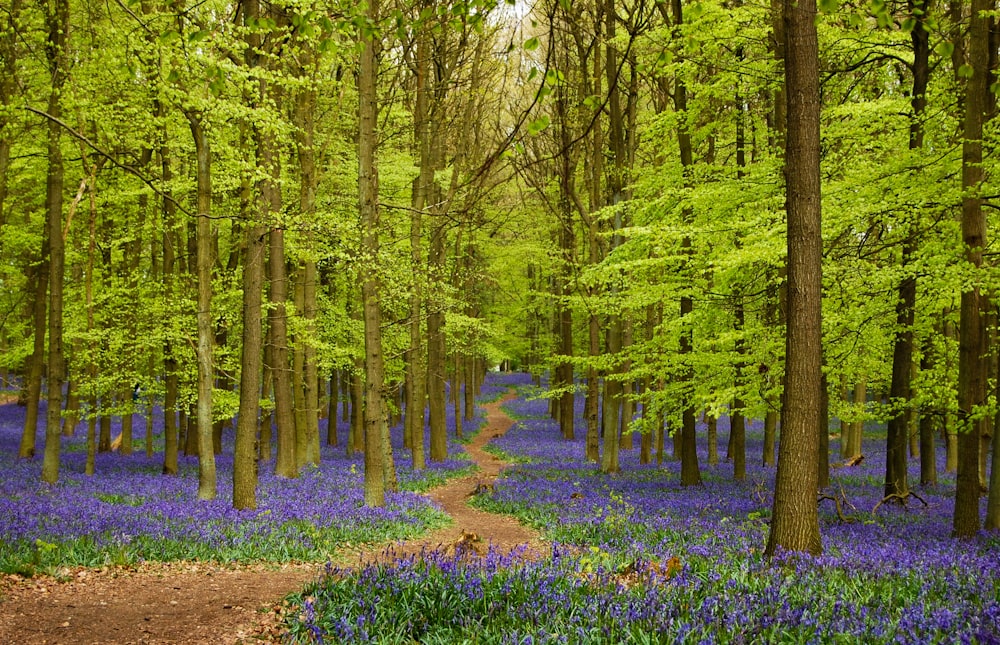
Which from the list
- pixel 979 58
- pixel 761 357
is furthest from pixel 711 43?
pixel 761 357

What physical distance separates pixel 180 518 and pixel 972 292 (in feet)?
41.5

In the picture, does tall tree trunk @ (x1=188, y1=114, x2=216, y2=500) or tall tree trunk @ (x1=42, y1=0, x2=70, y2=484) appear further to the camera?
tall tree trunk @ (x1=42, y1=0, x2=70, y2=484)

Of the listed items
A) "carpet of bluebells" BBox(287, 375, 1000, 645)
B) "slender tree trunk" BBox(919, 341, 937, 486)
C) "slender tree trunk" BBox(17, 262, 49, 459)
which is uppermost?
"slender tree trunk" BBox(17, 262, 49, 459)

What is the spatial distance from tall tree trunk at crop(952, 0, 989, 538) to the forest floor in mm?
7711

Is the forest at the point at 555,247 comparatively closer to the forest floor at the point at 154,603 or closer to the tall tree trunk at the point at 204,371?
the tall tree trunk at the point at 204,371

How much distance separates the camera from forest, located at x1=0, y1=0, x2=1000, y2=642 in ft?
23.8

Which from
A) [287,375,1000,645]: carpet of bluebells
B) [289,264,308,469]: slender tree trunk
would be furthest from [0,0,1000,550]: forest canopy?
[287,375,1000,645]: carpet of bluebells

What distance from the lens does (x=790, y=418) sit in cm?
714

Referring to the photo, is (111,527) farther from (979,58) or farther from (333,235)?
(979,58)

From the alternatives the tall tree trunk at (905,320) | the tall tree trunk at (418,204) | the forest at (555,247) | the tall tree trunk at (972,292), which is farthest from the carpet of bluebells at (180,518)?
the tall tree trunk at (905,320)

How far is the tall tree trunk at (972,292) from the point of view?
9984 millimetres

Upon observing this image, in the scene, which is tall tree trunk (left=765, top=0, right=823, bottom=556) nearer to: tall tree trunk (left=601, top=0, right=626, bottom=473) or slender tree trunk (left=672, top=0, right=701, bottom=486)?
slender tree trunk (left=672, top=0, right=701, bottom=486)

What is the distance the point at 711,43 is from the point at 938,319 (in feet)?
24.3

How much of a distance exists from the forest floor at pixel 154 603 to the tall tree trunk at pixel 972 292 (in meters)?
7.71
